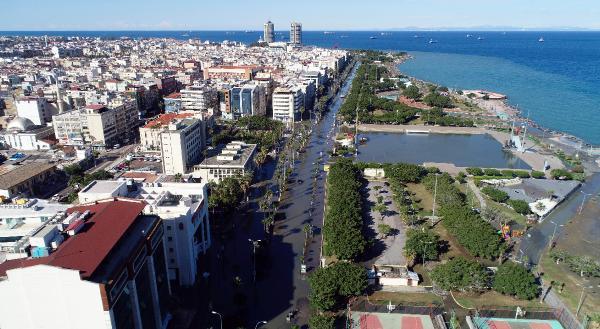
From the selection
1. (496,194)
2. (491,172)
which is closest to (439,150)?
(491,172)

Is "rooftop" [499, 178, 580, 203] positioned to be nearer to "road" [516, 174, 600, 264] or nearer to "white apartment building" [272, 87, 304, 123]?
"road" [516, 174, 600, 264]

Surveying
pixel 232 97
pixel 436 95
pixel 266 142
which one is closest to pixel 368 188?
pixel 266 142

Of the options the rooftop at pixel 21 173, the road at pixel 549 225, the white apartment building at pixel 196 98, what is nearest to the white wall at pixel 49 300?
the rooftop at pixel 21 173

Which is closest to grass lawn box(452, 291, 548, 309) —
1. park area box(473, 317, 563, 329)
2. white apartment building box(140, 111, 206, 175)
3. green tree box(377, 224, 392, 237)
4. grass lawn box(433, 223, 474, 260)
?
park area box(473, 317, 563, 329)

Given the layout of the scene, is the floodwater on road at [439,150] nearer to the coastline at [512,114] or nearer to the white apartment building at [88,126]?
the coastline at [512,114]

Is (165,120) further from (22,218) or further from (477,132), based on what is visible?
(477,132)
